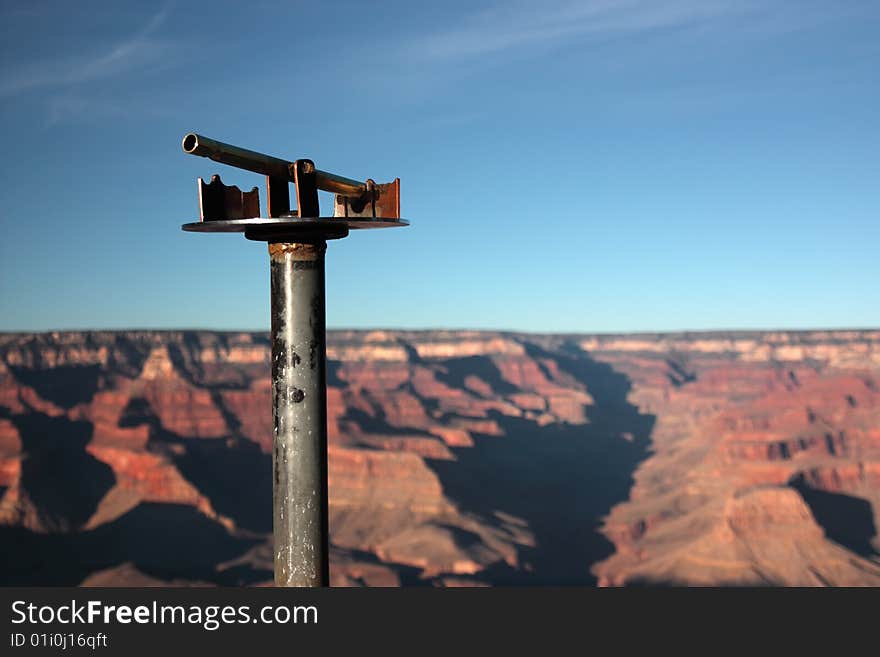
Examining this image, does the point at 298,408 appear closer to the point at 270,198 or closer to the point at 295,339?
the point at 295,339

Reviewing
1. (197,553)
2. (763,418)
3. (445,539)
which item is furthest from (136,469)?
(763,418)

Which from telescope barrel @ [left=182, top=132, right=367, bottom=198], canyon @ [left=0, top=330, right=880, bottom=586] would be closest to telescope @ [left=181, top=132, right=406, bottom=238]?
telescope barrel @ [left=182, top=132, right=367, bottom=198]

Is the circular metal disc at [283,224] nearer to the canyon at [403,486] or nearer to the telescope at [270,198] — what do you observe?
the telescope at [270,198]

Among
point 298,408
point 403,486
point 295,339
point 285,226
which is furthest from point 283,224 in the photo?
point 403,486

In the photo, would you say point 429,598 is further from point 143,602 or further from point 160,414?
point 160,414

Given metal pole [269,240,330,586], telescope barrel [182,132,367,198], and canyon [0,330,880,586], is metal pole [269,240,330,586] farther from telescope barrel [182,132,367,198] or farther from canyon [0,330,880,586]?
canyon [0,330,880,586]

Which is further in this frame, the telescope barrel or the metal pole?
the metal pole

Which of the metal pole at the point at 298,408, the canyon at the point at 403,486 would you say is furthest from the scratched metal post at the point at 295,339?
the canyon at the point at 403,486

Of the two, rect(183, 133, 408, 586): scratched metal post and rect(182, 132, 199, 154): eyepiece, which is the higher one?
rect(182, 132, 199, 154): eyepiece
